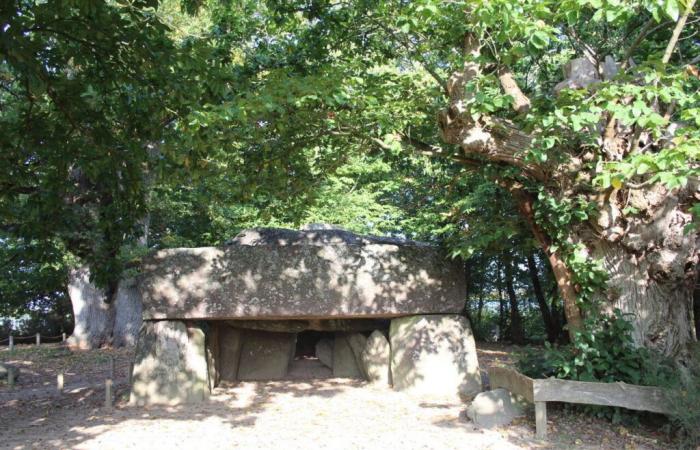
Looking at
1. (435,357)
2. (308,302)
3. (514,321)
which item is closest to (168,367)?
(308,302)

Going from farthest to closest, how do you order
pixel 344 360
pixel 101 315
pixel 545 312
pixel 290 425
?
pixel 101 315, pixel 545 312, pixel 344 360, pixel 290 425

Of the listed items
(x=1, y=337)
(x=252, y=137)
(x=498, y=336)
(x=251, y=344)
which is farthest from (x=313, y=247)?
(x=1, y=337)

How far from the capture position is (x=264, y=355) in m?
10.5

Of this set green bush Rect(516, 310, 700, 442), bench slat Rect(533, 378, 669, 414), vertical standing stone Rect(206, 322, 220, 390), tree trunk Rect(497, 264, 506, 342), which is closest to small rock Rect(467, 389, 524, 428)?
green bush Rect(516, 310, 700, 442)

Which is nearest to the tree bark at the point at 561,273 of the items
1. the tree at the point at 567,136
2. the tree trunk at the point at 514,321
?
the tree at the point at 567,136

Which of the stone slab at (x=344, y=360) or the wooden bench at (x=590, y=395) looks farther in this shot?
the stone slab at (x=344, y=360)

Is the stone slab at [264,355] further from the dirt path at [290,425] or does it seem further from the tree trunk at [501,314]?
the tree trunk at [501,314]

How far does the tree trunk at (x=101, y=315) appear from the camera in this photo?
52.4 feet

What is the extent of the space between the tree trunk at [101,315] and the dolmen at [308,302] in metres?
7.63

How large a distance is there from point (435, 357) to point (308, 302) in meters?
2.08

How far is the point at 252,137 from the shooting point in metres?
7.76

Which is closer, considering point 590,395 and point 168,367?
point 590,395

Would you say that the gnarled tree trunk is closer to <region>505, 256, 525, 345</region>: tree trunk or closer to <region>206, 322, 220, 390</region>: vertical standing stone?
<region>206, 322, 220, 390</region>: vertical standing stone

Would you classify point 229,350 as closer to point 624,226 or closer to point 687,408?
point 624,226
